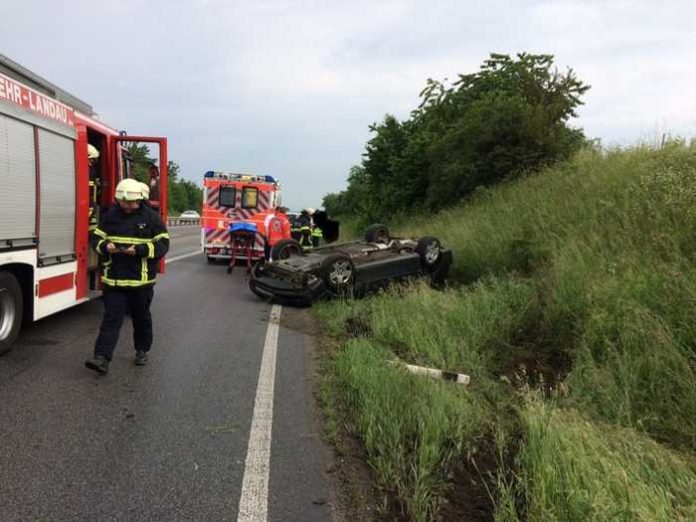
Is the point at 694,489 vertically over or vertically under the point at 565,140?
under

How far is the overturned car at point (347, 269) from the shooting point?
906 cm

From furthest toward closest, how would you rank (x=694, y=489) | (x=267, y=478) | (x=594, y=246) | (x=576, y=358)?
(x=594, y=246)
(x=576, y=358)
(x=267, y=478)
(x=694, y=489)

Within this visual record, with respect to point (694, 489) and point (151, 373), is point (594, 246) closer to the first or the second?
point (694, 489)

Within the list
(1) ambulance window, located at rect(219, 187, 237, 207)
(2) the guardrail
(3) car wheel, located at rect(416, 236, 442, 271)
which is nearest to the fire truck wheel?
(3) car wheel, located at rect(416, 236, 442, 271)

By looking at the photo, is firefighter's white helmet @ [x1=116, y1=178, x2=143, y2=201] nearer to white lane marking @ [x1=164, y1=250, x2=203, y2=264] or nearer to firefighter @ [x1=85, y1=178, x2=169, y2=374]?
firefighter @ [x1=85, y1=178, x2=169, y2=374]

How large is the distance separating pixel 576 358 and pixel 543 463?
214cm

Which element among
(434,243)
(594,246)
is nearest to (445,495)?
(594,246)

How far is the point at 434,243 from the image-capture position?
1018cm

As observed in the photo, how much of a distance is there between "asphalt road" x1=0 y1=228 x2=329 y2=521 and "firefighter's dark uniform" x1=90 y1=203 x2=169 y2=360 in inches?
16.8

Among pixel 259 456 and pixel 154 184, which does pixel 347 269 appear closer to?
pixel 154 184

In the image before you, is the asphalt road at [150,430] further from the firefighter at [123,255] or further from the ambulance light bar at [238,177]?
the ambulance light bar at [238,177]

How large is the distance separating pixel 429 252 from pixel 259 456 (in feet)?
22.7

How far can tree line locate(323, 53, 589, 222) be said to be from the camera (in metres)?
14.3

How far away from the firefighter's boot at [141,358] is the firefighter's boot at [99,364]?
39 cm
